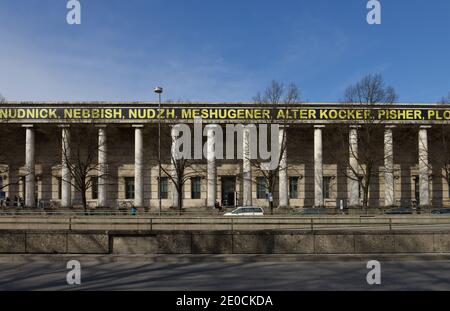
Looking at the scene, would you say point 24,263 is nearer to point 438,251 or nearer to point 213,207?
point 438,251

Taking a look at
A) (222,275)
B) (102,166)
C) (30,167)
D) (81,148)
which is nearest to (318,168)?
(102,166)

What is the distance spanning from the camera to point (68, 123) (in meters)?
45.7

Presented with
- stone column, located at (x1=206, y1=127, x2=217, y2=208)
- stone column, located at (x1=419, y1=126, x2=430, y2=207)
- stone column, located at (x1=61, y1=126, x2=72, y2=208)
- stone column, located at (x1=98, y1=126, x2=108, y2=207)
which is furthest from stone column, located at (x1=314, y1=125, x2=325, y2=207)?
stone column, located at (x1=61, y1=126, x2=72, y2=208)

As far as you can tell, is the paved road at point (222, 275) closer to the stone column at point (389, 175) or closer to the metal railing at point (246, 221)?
the metal railing at point (246, 221)

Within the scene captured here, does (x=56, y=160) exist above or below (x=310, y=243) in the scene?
above

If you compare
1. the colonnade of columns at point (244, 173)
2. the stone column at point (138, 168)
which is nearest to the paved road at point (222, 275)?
the colonnade of columns at point (244, 173)

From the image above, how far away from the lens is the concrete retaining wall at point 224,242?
47.1ft

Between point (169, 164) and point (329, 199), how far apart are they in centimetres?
2102

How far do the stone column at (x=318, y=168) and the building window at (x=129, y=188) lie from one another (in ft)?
76.8

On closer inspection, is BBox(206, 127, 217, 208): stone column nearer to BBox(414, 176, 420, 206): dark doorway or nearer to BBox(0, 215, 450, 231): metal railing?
BBox(0, 215, 450, 231): metal railing

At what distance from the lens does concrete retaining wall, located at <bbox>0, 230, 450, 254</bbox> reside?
14359 millimetres

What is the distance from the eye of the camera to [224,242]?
14.6 m

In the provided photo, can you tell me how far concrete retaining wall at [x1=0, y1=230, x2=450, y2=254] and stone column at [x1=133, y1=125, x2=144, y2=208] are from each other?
32989mm
